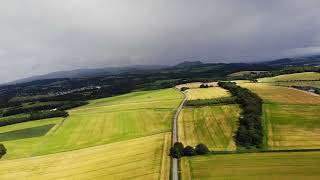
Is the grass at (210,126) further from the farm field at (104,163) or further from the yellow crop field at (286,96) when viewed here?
the yellow crop field at (286,96)

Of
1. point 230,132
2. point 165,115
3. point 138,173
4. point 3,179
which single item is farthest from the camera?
point 165,115

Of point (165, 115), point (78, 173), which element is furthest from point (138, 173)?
point (165, 115)

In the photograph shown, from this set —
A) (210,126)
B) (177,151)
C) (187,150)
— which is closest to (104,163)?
(177,151)

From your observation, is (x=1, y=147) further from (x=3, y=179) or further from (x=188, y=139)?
(x=188, y=139)

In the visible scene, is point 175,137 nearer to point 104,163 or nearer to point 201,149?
point 201,149

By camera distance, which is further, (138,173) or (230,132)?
(230,132)

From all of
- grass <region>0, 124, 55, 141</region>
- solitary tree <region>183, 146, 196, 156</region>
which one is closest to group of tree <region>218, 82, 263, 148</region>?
solitary tree <region>183, 146, 196, 156</region>
